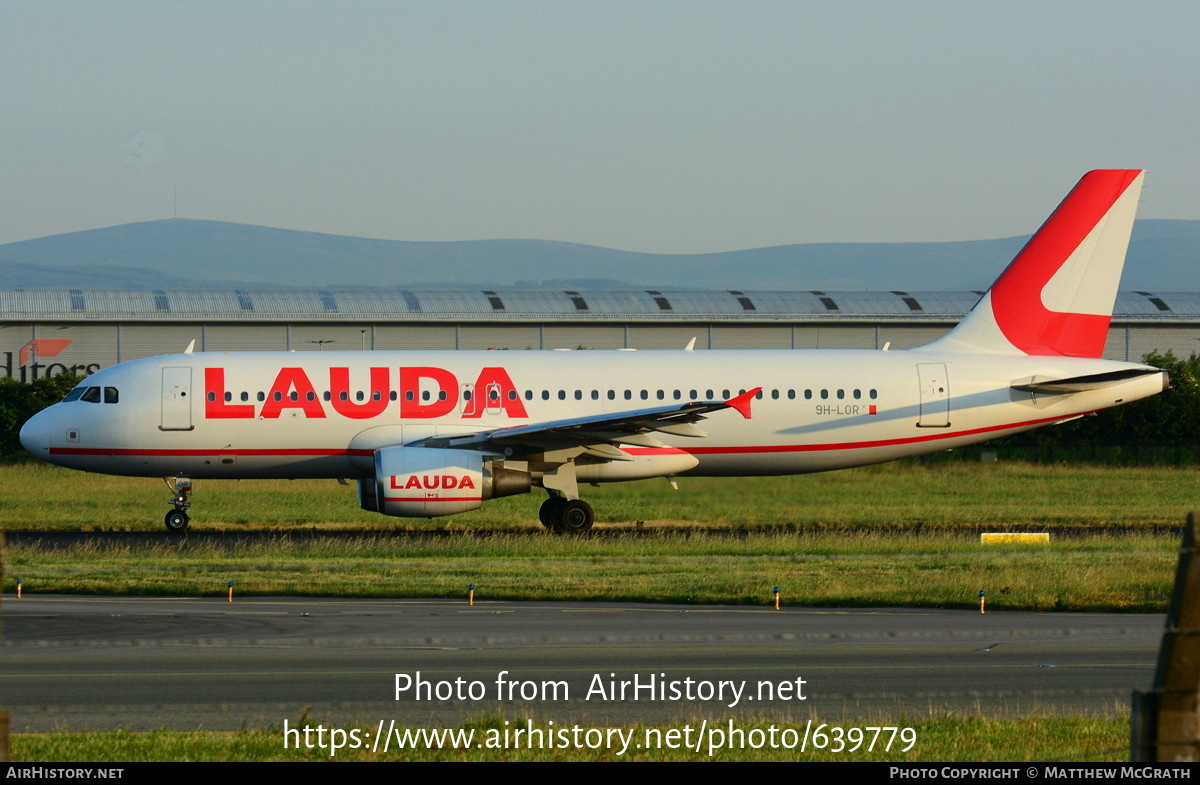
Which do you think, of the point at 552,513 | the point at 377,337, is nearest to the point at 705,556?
the point at 552,513

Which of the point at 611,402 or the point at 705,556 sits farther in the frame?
the point at 611,402

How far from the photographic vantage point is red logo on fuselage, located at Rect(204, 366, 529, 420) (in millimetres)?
31234

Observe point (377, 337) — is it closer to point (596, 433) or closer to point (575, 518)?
point (575, 518)

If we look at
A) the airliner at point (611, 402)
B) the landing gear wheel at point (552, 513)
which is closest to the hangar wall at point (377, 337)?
the airliner at point (611, 402)

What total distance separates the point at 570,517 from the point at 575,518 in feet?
0.37

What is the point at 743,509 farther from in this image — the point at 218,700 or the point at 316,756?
the point at 316,756

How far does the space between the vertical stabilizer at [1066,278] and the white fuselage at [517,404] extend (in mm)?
888

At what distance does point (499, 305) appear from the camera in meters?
74.3

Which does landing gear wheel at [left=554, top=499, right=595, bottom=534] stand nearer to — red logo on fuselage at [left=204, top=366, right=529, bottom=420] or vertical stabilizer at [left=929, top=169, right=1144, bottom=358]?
red logo on fuselage at [left=204, top=366, right=529, bottom=420]

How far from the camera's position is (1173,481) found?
147 ft

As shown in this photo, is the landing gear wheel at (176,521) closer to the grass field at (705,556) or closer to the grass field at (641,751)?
the grass field at (705,556)

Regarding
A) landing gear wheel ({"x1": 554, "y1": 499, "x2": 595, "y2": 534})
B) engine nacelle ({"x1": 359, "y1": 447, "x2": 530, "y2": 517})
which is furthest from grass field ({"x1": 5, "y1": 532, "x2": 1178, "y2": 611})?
landing gear wheel ({"x1": 554, "y1": 499, "x2": 595, "y2": 534})

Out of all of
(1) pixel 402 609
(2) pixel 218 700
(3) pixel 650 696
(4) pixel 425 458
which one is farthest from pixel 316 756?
(4) pixel 425 458

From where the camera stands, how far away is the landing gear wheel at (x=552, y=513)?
30844mm
